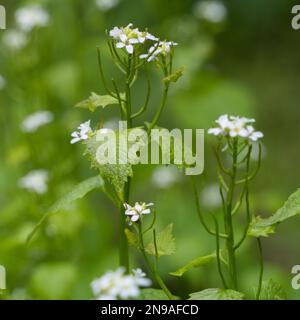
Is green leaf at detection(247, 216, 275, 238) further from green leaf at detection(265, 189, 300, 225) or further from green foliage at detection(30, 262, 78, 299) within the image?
green foliage at detection(30, 262, 78, 299)

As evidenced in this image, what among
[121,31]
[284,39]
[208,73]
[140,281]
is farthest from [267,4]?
[140,281]

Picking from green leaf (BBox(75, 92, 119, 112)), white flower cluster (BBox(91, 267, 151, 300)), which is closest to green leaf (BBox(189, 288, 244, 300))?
white flower cluster (BBox(91, 267, 151, 300))

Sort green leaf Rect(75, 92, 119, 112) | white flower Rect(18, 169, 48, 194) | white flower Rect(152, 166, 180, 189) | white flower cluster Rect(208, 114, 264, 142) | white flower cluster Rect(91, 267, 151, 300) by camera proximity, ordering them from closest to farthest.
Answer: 1. white flower cluster Rect(91, 267, 151, 300)
2. white flower cluster Rect(208, 114, 264, 142)
3. green leaf Rect(75, 92, 119, 112)
4. white flower Rect(18, 169, 48, 194)
5. white flower Rect(152, 166, 180, 189)

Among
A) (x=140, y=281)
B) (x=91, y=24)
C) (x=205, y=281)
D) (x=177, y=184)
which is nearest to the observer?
(x=140, y=281)

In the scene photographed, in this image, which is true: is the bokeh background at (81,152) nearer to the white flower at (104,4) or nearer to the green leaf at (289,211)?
the white flower at (104,4)

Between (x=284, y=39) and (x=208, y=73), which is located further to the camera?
(x=284, y=39)

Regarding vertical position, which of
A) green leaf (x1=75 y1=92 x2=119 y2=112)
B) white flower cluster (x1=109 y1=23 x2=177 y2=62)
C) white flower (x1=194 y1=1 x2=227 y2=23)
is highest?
white flower (x1=194 y1=1 x2=227 y2=23)

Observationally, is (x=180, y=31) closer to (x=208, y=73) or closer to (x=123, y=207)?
(x=208, y=73)

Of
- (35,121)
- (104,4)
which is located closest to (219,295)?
(35,121)
